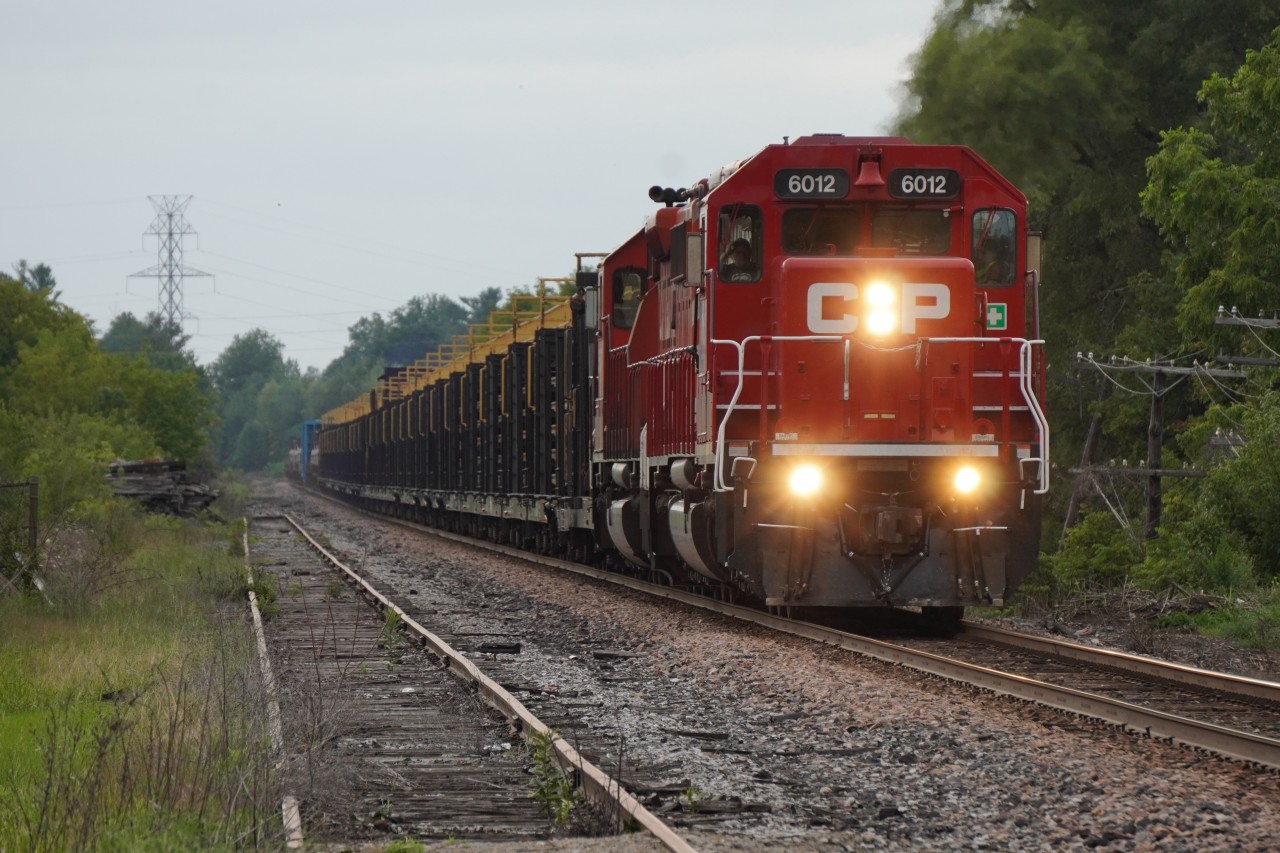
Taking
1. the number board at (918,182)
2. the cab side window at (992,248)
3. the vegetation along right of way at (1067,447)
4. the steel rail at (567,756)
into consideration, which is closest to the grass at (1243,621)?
the vegetation along right of way at (1067,447)

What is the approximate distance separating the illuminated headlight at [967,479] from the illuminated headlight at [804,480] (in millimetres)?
1038

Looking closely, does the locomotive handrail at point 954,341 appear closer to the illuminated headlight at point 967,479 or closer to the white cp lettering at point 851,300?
the white cp lettering at point 851,300

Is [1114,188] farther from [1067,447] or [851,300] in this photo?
[851,300]

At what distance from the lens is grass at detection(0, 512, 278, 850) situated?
→ 5699 millimetres

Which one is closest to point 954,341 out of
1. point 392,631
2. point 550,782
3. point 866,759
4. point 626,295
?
point 392,631

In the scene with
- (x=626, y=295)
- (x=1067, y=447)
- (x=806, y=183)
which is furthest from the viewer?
(x=1067, y=447)

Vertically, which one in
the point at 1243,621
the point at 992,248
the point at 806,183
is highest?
the point at 806,183

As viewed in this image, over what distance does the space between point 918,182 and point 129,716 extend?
23.9 feet

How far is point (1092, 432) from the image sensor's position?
33156 mm

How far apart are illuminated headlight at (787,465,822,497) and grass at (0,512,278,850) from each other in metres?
4.13

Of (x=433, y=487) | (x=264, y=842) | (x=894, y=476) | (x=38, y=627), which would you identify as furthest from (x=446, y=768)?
(x=433, y=487)

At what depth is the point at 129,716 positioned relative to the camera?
842 cm

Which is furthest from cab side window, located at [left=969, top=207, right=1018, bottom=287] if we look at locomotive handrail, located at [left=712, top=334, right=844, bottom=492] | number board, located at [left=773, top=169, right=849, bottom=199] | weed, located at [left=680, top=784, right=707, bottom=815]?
weed, located at [left=680, top=784, right=707, bottom=815]

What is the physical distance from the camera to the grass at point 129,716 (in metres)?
5.70
